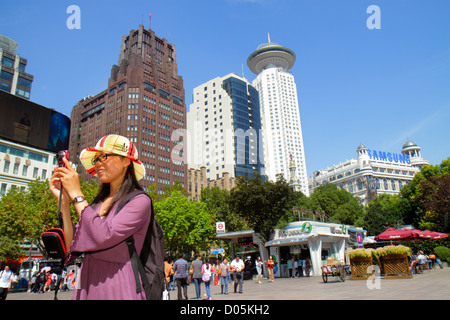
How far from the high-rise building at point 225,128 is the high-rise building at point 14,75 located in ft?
181

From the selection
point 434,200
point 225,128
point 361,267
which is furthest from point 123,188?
point 225,128

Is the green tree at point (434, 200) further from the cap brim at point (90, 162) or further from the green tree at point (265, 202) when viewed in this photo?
the cap brim at point (90, 162)

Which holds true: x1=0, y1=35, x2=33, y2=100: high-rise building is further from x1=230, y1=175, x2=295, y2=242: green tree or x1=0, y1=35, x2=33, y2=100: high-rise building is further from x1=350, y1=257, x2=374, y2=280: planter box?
x1=350, y1=257, x2=374, y2=280: planter box

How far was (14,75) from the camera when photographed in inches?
2992

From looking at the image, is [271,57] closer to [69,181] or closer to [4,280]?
[4,280]

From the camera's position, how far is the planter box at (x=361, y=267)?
1573cm

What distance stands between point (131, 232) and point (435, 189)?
127 feet

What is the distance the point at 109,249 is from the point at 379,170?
138290 millimetres

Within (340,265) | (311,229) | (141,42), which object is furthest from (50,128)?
(141,42)

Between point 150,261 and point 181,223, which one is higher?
point 181,223

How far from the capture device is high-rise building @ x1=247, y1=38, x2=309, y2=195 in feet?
505

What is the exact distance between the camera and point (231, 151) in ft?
360

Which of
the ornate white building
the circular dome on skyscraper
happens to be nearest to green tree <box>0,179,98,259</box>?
the ornate white building

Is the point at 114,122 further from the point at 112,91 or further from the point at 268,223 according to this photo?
the point at 268,223
